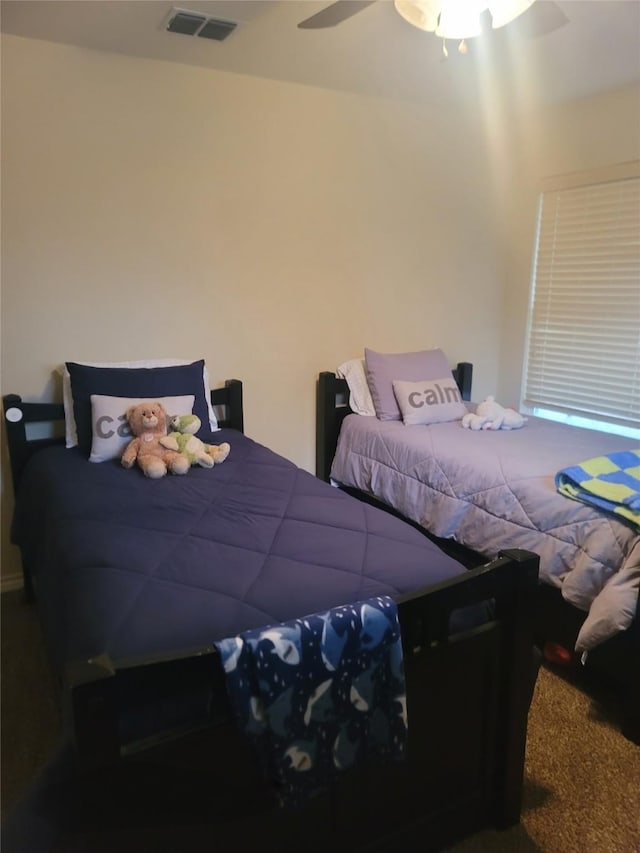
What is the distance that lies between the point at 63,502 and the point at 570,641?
1.81m

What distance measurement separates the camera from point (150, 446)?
2.43m

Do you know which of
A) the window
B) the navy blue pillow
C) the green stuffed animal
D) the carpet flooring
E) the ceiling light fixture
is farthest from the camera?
the window

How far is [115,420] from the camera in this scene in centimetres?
252

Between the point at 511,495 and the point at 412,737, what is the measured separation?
1.24m

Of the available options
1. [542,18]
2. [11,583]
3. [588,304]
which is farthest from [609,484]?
[11,583]

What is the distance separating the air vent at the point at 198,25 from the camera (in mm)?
2287

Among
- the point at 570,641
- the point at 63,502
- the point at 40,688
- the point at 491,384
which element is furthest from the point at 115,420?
the point at 491,384

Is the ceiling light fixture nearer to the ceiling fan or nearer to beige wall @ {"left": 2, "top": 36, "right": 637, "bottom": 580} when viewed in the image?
the ceiling fan

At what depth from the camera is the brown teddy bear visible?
233 cm

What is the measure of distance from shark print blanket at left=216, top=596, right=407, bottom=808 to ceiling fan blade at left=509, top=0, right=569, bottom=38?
185 cm

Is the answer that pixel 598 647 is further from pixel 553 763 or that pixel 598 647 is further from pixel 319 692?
pixel 319 692

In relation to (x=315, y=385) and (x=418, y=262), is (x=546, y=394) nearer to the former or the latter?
(x=418, y=262)

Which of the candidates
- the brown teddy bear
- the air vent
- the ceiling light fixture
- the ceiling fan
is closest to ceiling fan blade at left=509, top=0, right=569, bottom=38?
the ceiling fan

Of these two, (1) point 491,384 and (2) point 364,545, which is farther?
(1) point 491,384
